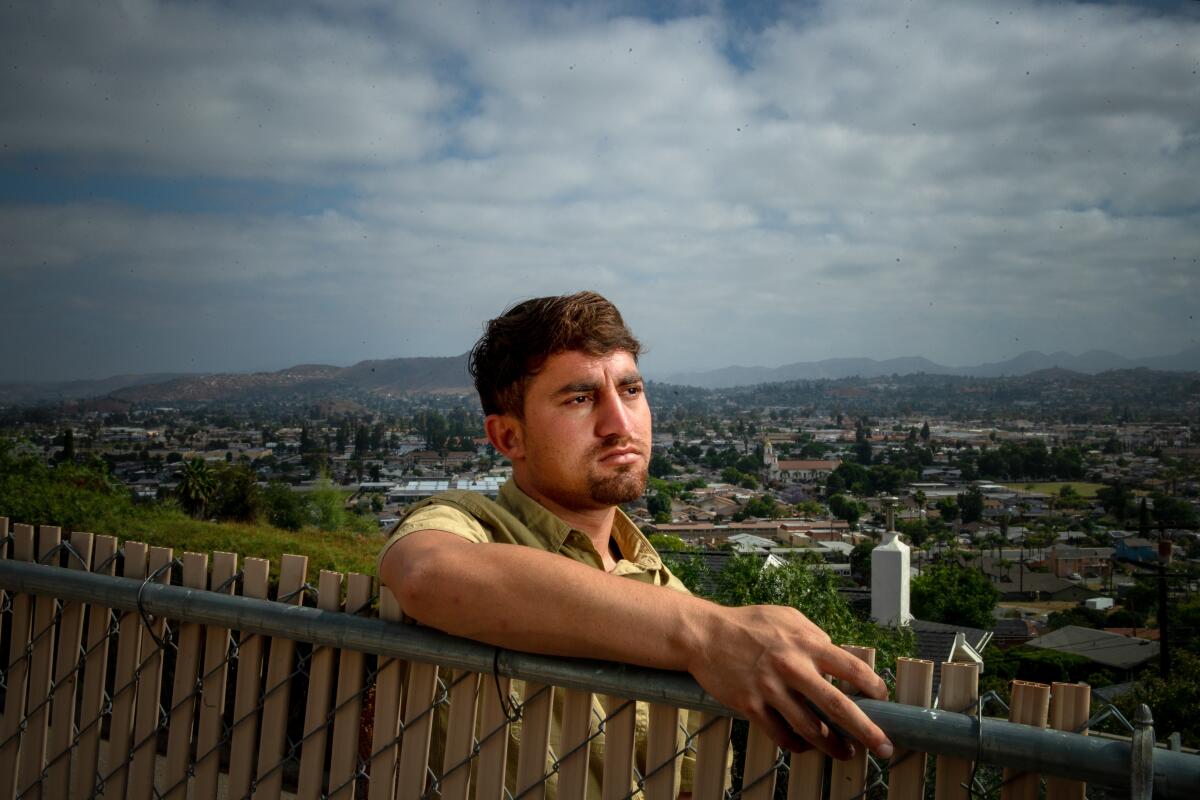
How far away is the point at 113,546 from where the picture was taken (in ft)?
5.69

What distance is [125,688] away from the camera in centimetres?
167

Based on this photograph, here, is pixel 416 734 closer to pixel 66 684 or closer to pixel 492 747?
pixel 492 747

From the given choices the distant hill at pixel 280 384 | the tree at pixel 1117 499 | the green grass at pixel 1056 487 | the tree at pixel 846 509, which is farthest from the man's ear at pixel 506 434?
the distant hill at pixel 280 384

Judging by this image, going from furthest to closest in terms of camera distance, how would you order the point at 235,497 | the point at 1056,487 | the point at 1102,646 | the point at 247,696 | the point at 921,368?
the point at 921,368
the point at 1056,487
the point at 235,497
the point at 1102,646
the point at 247,696

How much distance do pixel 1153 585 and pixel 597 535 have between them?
55.1 ft

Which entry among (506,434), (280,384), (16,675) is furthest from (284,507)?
(506,434)

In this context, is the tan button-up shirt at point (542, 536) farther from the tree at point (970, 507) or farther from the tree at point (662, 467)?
the tree at point (662, 467)

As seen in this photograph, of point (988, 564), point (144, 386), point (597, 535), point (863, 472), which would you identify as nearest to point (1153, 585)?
point (988, 564)

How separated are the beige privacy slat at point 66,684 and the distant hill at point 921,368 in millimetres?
36048

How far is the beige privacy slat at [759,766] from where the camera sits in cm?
107

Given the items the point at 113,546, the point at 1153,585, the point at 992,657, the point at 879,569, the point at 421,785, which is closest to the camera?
the point at 421,785

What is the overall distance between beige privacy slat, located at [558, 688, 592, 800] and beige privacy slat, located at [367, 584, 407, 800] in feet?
0.98

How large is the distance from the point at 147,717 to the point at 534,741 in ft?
2.93

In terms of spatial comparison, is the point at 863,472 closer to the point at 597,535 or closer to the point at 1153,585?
the point at 1153,585
